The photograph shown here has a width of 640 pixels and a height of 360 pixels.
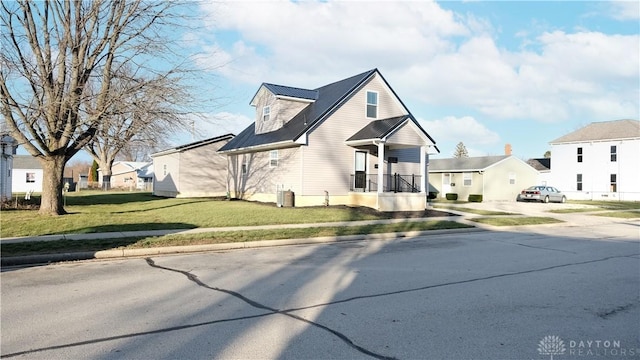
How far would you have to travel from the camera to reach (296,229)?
14.4 m

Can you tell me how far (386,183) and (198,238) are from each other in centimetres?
1429

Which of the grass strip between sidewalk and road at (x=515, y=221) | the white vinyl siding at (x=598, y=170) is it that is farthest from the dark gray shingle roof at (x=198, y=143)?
the white vinyl siding at (x=598, y=170)

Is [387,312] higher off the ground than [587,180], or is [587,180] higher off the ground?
[587,180]

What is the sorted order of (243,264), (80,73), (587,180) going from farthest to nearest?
1. (587,180)
2. (80,73)
3. (243,264)

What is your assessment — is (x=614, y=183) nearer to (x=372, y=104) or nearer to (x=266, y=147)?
(x=372, y=104)

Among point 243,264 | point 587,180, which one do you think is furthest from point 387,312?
point 587,180

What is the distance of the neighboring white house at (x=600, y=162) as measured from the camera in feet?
140

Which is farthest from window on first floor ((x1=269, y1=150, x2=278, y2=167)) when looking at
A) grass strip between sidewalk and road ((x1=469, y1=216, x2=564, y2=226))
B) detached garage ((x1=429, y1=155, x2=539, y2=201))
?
detached garage ((x1=429, y1=155, x2=539, y2=201))

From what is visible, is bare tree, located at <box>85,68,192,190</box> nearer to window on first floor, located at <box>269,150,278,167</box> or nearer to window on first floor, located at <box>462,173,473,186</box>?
window on first floor, located at <box>269,150,278,167</box>

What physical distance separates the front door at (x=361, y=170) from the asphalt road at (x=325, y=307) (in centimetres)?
1347

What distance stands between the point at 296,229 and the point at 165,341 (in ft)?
31.7

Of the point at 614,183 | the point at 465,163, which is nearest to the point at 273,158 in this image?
the point at 465,163

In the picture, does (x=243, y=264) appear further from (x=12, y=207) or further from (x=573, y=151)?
(x=573, y=151)

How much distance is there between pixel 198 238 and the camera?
39.6ft
